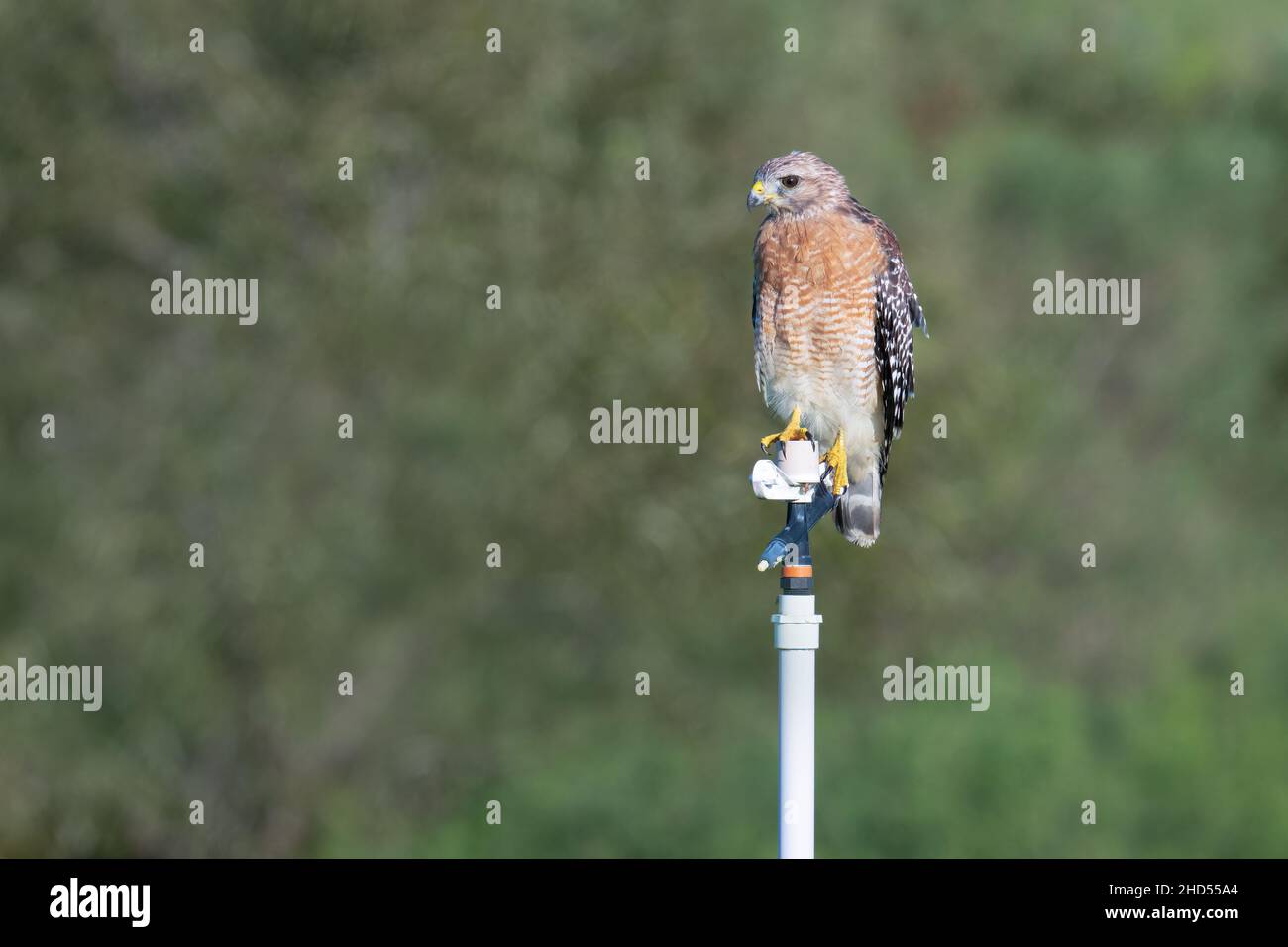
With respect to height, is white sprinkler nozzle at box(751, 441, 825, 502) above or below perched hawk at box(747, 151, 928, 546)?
below

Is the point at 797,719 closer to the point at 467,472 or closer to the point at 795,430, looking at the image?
the point at 795,430

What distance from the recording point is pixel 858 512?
6.55m

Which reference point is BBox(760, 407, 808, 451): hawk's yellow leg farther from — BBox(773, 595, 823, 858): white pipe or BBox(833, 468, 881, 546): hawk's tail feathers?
BBox(773, 595, 823, 858): white pipe

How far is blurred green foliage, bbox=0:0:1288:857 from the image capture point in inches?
529

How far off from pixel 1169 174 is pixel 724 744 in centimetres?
1475

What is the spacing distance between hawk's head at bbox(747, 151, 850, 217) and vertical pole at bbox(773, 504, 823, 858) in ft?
8.08

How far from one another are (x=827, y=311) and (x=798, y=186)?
52 centimetres

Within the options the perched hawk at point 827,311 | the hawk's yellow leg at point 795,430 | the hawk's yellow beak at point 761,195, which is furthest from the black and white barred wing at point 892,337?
the hawk's yellow beak at point 761,195

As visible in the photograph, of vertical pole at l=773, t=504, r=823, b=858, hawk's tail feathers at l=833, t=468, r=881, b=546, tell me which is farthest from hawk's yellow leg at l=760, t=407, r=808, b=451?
vertical pole at l=773, t=504, r=823, b=858

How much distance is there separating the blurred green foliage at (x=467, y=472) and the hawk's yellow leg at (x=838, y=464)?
23.1 ft

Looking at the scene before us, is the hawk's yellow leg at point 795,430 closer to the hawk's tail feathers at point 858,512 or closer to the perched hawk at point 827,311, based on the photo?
the perched hawk at point 827,311

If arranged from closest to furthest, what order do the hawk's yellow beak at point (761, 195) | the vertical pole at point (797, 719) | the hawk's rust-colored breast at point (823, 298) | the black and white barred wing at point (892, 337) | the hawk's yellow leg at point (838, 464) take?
the vertical pole at point (797, 719), the hawk's yellow leg at point (838, 464), the hawk's yellow beak at point (761, 195), the hawk's rust-colored breast at point (823, 298), the black and white barred wing at point (892, 337)

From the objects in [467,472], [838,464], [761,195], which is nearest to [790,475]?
[838,464]

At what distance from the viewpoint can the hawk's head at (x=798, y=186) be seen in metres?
6.83
